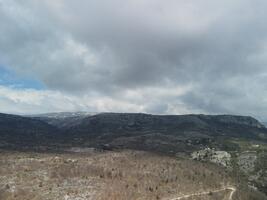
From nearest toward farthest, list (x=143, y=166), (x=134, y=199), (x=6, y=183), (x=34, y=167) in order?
(x=134, y=199) → (x=6, y=183) → (x=34, y=167) → (x=143, y=166)

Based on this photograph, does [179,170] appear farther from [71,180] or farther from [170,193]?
[71,180]

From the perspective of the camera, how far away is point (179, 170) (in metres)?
190

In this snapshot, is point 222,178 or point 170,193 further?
point 222,178

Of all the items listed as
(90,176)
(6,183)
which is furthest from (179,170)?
(6,183)

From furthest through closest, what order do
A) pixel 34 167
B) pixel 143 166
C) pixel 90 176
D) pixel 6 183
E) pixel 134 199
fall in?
1. pixel 143 166
2. pixel 34 167
3. pixel 90 176
4. pixel 6 183
5. pixel 134 199

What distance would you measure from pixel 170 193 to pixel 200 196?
37.6ft

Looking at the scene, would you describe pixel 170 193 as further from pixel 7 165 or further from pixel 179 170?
pixel 7 165

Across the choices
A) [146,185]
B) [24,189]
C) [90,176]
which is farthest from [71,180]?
[146,185]

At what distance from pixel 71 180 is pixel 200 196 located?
5256cm

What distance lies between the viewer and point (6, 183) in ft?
502

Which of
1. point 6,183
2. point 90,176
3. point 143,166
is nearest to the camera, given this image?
point 6,183

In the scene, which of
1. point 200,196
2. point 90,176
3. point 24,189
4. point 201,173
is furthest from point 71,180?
point 201,173

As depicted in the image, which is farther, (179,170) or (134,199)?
(179,170)

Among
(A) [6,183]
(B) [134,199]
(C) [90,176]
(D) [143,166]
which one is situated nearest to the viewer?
(B) [134,199]
